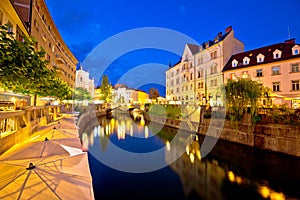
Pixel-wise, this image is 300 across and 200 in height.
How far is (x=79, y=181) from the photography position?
4.47 m

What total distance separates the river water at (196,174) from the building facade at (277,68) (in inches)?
445

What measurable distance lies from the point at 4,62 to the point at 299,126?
59.1 ft

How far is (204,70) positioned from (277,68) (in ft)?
40.7

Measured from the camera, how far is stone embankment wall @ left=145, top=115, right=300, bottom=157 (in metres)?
12.7

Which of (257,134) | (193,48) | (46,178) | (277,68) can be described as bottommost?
(257,134)

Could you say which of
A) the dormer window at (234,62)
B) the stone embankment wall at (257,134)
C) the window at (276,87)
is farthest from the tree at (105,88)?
the window at (276,87)

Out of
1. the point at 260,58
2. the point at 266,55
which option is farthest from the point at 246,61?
the point at 266,55

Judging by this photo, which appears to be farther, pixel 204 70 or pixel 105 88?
pixel 105 88

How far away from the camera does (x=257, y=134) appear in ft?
49.5

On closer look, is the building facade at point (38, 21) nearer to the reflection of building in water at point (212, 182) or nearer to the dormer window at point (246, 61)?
the reflection of building in water at point (212, 182)

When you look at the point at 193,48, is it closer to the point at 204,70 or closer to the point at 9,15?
the point at 204,70

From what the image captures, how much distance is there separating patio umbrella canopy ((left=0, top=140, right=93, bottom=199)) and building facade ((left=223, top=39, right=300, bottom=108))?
21.4 meters

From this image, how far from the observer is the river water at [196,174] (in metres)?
9.02

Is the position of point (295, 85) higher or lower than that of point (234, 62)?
lower
